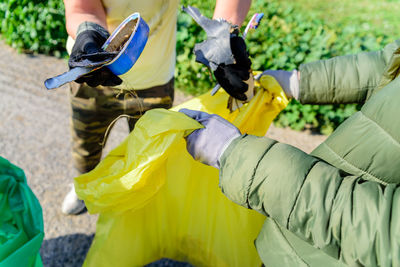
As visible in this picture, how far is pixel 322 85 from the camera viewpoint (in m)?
1.51

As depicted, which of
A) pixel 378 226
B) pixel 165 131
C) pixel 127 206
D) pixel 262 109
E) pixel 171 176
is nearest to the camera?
pixel 378 226

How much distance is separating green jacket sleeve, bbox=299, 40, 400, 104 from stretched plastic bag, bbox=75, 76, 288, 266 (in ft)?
0.48

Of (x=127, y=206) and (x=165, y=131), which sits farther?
(x=127, y=206)

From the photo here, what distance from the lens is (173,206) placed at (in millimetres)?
1527

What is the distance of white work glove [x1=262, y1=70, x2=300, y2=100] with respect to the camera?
5.23ft

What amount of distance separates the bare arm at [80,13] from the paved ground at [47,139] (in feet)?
4.43

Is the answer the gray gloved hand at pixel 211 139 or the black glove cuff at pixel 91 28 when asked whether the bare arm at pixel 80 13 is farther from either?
the gray gloved hand at pixel 211 139

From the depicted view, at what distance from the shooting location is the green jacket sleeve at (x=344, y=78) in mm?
1385

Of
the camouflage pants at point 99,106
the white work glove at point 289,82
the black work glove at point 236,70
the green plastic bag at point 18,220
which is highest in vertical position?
the black work glove at point 236,70

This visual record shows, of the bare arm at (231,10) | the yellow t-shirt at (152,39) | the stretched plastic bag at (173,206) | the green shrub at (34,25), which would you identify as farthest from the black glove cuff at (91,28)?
the green shrub at (34,25)

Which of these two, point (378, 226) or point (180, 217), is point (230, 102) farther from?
point (378, 226)

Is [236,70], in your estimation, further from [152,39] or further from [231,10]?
[152,39]

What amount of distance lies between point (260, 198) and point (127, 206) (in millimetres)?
628

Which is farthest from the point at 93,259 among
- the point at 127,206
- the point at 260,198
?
the point at 260,198
